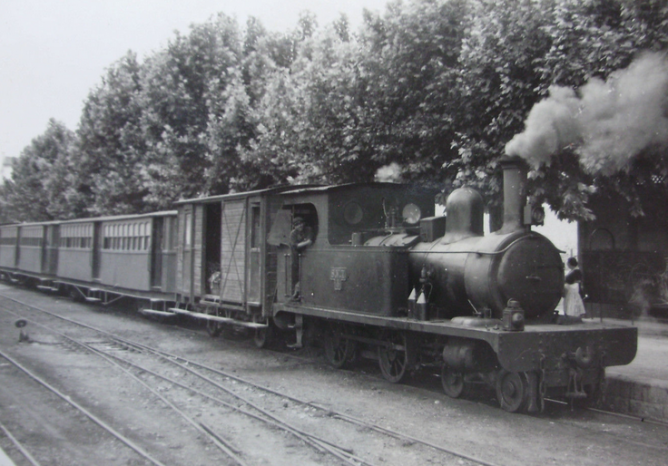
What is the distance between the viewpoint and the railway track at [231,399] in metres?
5.41

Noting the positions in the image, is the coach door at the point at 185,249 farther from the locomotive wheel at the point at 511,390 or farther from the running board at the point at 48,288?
the running board at the point at 48,288

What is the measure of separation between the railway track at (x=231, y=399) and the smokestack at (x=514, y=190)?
2803mm

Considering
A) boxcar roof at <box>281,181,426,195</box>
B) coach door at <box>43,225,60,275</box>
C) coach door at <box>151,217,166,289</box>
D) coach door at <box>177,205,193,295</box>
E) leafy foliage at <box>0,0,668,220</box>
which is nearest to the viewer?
leafy foliage at <box>0,0,668,220</box>

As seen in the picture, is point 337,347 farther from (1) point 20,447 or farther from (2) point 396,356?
(1) point 20,447

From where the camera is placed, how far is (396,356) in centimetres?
843

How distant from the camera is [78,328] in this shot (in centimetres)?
1388

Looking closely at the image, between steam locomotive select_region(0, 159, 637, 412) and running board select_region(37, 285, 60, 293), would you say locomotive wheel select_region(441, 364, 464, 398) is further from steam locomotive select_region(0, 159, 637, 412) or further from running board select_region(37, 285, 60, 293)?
running board select_region(37, 285, 60, 293)

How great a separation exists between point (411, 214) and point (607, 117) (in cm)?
304

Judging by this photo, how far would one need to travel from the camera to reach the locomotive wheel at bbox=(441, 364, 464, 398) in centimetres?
747

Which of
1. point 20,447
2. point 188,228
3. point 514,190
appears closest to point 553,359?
point 514,190

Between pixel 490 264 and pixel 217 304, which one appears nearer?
pixel 490 264

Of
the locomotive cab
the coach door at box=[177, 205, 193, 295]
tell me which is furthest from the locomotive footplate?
the coach door at box=[177, 205, 193, 295]

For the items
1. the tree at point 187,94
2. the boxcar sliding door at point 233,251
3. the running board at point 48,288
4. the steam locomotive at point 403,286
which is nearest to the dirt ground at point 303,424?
the steam locomotive at point 403,286

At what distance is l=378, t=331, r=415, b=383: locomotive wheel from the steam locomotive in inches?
0.7
